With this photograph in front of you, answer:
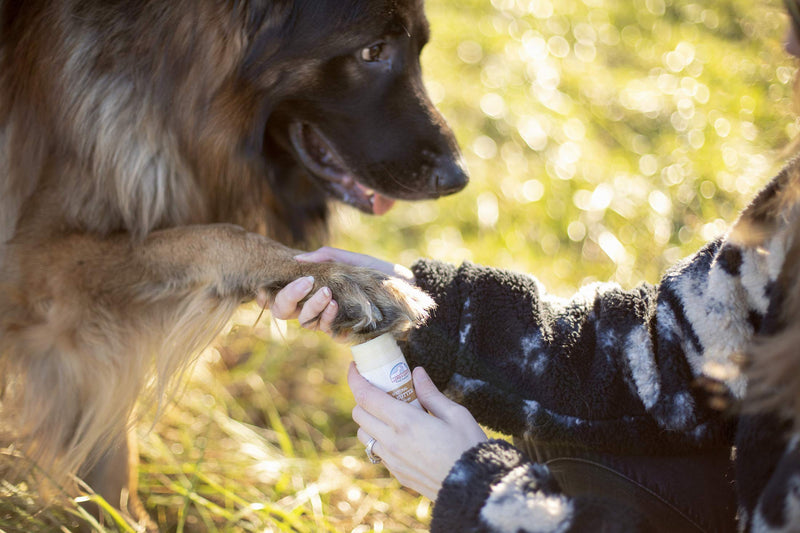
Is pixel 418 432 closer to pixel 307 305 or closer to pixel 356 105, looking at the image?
pixel 307 305

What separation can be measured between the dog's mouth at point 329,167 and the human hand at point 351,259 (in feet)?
1.36

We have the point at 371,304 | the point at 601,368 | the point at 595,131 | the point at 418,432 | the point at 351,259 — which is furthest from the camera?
the point at 595,131

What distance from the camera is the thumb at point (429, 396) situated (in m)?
1.36

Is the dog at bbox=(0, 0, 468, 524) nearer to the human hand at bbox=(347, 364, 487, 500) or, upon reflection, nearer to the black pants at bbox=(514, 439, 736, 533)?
the human hand at bbox=(347, 364, 487, 500)

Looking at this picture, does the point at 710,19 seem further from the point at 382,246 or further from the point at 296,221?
the point at 296,221

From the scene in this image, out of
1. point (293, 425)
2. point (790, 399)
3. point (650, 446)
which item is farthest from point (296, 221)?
point (790, 399)

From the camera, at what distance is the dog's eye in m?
1.86

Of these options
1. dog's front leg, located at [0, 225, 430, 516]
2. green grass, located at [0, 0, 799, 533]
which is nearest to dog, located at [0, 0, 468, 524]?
dog's front leg, located at [0, 225, 430, 516]

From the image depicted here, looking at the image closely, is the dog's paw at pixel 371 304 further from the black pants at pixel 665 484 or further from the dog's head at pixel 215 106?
the dog's head at pixel 215 106

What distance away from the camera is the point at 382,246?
9.73 ft

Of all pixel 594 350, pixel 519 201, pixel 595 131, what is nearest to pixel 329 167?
pixel 594 350

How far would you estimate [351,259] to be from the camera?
161 centimetres

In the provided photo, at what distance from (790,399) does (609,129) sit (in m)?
3.05

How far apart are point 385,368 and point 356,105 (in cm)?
86
